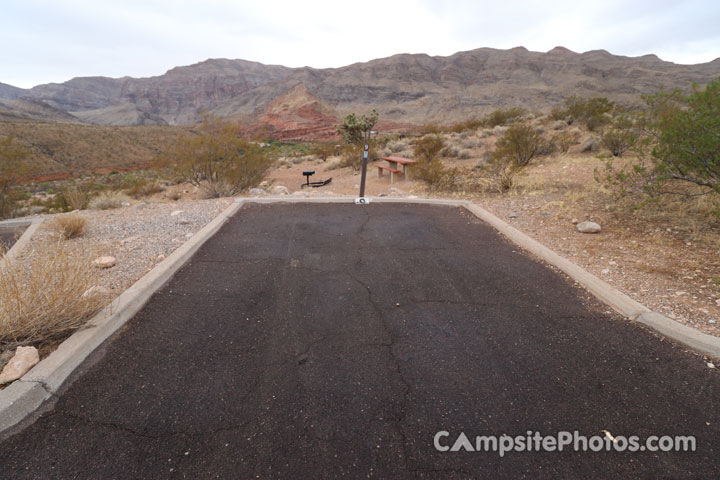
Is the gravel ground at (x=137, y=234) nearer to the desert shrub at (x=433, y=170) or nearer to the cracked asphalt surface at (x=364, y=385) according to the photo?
the cracked asphalt surface at (x=364, y=385)

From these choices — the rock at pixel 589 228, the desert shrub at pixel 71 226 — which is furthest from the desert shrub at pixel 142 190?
the rock at pixel 589 228

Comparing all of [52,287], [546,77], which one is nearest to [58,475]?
[52,287]

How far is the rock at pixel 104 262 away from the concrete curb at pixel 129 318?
0.69 metres

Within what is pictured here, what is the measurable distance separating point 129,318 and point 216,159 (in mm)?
8390

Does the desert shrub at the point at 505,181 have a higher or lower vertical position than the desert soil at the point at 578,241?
higher

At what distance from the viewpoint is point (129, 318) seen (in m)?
3.21

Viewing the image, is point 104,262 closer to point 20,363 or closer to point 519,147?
point 20,363

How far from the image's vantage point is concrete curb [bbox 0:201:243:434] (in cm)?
212

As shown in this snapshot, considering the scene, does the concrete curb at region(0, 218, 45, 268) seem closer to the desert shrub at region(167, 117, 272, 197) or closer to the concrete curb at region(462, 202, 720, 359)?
the desert shrub at region(167, 117, 272, 197)

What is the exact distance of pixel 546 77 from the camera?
8256cm

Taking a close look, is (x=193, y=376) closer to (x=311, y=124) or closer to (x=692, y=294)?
(x=692, y=294)

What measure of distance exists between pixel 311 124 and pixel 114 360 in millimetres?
76072

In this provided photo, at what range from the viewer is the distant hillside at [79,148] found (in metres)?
36.1

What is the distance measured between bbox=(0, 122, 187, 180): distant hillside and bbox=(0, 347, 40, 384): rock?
132 ft
